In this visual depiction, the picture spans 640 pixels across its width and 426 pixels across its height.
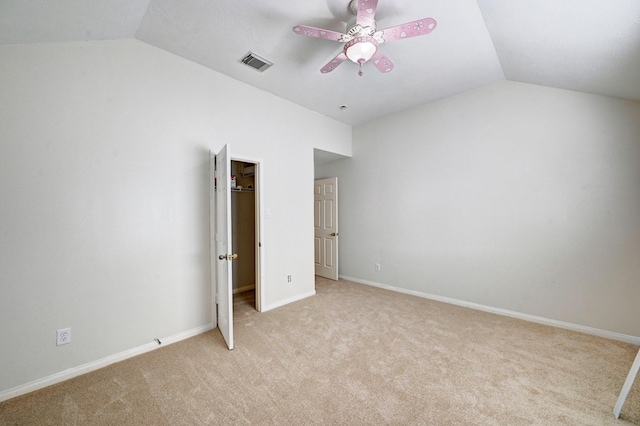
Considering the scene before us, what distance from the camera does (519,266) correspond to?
3.10 m

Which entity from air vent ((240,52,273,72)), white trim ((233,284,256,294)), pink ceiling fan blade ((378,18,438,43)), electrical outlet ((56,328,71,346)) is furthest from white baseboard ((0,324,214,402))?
pink ceiling fan blade ((378,18,438,43))

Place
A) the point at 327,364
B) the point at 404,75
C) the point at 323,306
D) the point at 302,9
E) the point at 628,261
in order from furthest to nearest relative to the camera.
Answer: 1. the point at 323,306
2. the point at 404,75
3. the point at 628,261
4. the point at 327,364
5. the point at 302,9

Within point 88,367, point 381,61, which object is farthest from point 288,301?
point 381,61

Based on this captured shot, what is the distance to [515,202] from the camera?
3.12m

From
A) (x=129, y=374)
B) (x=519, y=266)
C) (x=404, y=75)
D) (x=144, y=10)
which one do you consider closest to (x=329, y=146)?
(x=404, y=75)

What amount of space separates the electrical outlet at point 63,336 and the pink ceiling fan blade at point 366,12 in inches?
133

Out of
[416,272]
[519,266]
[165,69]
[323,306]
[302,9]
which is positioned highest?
[302,9]

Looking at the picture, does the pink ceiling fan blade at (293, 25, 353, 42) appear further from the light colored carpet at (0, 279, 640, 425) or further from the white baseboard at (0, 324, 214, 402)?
the white baseboard at (0, 324, 214, 402)

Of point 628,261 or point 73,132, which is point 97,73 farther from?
point 628,261

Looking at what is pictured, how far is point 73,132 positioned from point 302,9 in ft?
7.06

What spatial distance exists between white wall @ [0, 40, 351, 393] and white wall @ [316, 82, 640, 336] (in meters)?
2.69

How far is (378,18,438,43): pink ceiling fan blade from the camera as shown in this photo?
5.75ft

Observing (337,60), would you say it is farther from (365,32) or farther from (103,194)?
(103,194)

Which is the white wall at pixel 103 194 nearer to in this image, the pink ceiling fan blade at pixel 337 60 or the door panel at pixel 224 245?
the door panel at pixel 224 245
